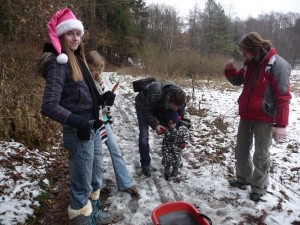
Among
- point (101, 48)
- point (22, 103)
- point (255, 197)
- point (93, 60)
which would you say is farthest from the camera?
point (101, 48)

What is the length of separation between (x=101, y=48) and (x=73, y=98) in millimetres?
28729

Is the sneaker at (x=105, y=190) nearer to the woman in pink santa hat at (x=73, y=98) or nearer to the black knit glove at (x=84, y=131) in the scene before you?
the woman in pink santa hat at (x=73, y=98)

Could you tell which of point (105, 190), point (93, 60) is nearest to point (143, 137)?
point (105, 190)

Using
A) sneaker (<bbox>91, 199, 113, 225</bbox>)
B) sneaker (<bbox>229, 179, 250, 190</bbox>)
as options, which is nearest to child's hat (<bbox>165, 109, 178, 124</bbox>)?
sneaker (<bbox>229, 179, 250, 190</bbox>)

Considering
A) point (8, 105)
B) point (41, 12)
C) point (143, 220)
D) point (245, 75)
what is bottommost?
point (143, 220)

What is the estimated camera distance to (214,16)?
40719 mm

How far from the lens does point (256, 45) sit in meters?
3.75

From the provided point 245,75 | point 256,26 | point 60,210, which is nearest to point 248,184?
point 245,75

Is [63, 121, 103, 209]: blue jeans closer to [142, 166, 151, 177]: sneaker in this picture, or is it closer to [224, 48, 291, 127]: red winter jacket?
[142, 166, 151, 177]: sneaker

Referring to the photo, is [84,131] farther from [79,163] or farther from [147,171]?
[147,171]

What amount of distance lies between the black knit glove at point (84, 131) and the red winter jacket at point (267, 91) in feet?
7.49

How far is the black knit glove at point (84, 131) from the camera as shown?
8.26ft

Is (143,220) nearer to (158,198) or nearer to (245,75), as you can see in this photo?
(158,198)

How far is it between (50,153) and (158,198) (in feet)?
7.83
